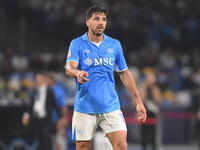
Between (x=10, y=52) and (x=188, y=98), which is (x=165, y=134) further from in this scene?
(x=10, y=52)

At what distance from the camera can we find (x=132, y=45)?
16672 millimetres

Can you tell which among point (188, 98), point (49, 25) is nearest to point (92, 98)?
point (188, 98)

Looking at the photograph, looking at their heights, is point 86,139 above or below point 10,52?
below

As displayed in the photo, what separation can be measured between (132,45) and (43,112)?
8.51m

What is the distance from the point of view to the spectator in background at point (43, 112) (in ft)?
28.9

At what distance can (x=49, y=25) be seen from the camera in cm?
1688

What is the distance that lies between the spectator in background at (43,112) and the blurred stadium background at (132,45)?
348 cm

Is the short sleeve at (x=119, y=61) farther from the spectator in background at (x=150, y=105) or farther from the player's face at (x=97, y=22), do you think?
the spectator in background at (x=150, y=105)

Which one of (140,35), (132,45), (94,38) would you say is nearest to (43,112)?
(94,38)

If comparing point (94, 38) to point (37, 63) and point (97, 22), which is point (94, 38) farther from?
point (37, 63)

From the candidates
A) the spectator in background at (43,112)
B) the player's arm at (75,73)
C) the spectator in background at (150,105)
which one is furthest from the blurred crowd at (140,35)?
the player's arm at (75,73)

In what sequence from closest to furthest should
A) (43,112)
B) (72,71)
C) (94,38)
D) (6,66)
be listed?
(72,71)
(94,38)
(43,112)
(6,66)

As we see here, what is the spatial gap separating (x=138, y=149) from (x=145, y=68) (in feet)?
13.4

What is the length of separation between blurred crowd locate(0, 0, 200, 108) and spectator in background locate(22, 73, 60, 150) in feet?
16.5
